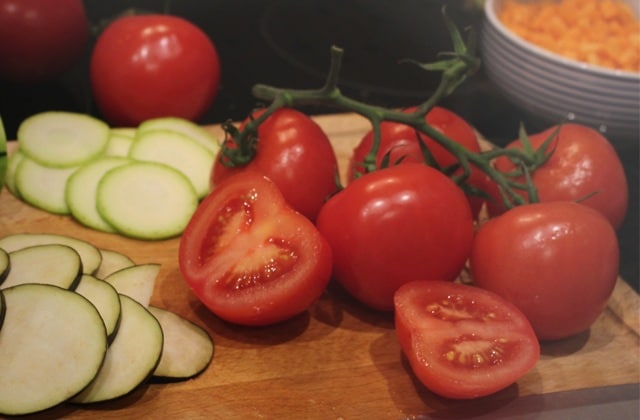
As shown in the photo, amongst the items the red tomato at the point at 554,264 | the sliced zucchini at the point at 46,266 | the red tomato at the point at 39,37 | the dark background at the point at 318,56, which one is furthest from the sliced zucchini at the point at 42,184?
the red tomato at the point at 554,264

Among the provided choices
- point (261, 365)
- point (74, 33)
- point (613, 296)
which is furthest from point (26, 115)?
point (613, 296)

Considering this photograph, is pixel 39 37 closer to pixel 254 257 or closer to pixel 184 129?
pixel 184 129

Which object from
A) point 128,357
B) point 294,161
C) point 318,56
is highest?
point 294,161

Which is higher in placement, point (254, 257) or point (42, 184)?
point (254, 257)

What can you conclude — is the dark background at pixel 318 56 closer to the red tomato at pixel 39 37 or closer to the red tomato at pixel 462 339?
the red tomato at pixel 39 37

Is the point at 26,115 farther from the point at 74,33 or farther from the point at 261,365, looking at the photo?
the point at 261,365

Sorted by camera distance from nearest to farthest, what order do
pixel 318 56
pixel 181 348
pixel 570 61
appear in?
pixel 181 348
pixel 570 61
pixel 318 56

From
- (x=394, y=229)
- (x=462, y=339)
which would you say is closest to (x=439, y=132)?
(x=394, y=229)

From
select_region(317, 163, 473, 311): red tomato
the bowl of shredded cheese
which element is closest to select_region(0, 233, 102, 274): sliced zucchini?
select_region(317, 163, 473, 311): red tomato
